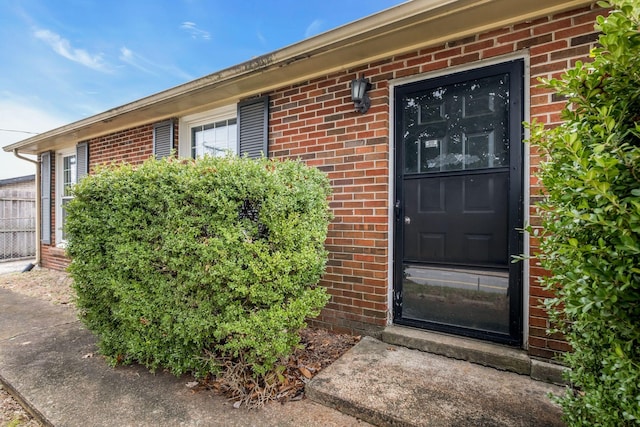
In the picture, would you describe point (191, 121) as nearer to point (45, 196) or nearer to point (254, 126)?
point (254, 126)

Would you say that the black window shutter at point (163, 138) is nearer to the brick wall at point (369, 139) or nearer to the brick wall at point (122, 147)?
the brick wall at point (122, 147)

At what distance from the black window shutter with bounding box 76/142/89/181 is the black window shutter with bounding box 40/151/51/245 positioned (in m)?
1.30

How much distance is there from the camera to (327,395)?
6.54 ft

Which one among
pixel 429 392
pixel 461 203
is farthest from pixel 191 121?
pixel 429 392

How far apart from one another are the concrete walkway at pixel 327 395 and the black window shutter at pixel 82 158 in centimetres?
408

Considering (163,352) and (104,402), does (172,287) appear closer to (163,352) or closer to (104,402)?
(163,352)

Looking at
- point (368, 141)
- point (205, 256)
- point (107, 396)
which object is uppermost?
point (368, 141)

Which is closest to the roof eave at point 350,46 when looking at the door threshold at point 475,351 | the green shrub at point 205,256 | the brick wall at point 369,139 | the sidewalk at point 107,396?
the brick wall at point 369,139

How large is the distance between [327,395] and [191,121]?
414 cm

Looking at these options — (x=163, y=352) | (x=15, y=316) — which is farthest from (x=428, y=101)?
(x=15, y=316)

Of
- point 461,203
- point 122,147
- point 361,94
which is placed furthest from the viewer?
point 122,147

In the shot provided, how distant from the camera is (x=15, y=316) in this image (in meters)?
3.88

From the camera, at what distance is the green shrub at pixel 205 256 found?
6.48ft

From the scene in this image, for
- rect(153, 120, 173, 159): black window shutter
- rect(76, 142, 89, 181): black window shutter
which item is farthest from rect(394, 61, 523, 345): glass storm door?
rect(76, 142, 89, 181): black window shutter
